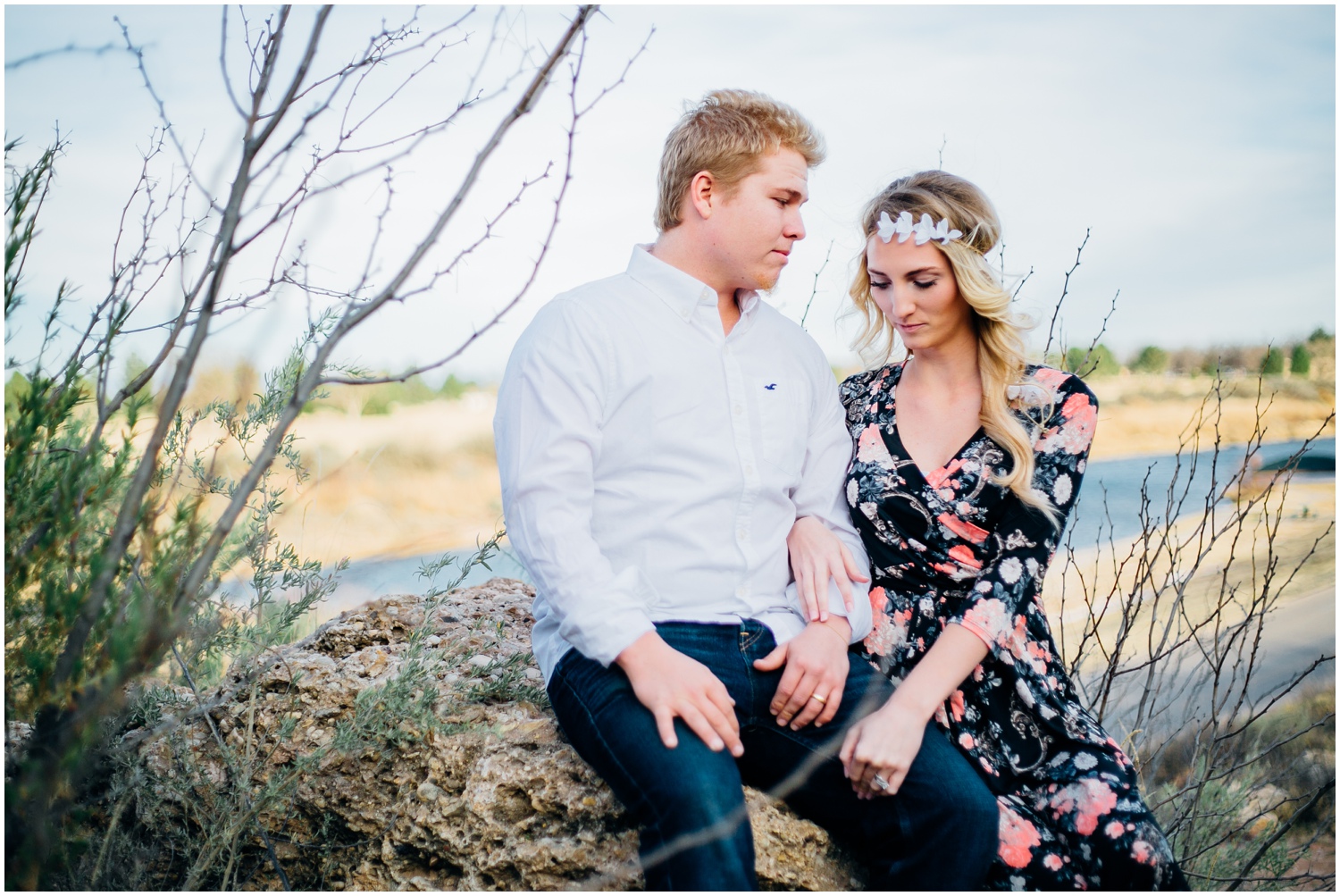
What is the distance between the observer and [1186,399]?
7102 mm

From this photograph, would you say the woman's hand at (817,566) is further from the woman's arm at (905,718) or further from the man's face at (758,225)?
the man's face at (758,225)

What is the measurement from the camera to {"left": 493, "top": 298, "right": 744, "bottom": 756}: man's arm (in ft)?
6.04

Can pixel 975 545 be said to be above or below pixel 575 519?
below

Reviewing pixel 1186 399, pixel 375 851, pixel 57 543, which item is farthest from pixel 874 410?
pixel 1186 399

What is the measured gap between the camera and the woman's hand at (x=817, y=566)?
2.16m

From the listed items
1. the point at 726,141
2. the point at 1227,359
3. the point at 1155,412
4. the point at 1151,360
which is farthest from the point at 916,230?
the point at 1151,360

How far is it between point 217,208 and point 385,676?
1.36m

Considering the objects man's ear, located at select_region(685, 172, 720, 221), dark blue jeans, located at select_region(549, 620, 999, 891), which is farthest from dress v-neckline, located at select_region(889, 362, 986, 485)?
man's ear, located at select_region(685, 172, 720, 221)

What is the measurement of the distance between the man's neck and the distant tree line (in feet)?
5.65

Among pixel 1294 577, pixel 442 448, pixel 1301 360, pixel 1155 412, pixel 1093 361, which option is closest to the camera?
pixel 1093 361

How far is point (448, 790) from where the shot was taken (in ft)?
6.98

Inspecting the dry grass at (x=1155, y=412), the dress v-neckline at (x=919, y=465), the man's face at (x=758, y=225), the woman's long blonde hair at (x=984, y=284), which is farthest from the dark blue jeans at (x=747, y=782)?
the dry grass at (x=1155, y=412)

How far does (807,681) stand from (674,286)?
1003 mm

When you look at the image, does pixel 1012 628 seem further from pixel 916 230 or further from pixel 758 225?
pixel 758 225
